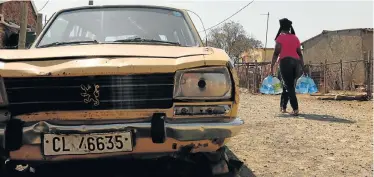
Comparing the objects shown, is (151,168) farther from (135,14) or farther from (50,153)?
(135,14)

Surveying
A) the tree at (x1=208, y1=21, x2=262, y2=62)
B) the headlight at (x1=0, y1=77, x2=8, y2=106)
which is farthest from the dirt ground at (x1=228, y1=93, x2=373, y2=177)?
the tree at (x1=208, y1=21, x2=262, y2=62)

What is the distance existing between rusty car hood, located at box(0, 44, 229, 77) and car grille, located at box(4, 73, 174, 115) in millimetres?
51

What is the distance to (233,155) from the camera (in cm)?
442

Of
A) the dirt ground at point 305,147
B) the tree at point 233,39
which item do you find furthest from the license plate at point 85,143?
the tree at point 233,39

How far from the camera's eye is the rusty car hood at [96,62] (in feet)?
7.68

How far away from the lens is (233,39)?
181 ft

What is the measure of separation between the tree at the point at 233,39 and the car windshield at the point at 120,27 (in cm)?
4980

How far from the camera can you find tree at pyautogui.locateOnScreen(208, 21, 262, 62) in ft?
176

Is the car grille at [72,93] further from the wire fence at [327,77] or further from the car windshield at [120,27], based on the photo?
the wire fence at [327,77]

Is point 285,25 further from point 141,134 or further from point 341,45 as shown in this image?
point 341,45

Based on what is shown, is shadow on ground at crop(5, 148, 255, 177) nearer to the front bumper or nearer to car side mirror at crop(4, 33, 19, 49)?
the front bumper

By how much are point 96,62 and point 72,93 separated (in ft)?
0.78

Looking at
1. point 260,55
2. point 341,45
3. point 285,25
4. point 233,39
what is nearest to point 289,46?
point 285,25

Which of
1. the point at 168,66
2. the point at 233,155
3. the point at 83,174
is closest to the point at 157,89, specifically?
the point at 168,66
